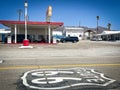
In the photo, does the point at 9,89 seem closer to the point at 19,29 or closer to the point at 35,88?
the point at 35,88

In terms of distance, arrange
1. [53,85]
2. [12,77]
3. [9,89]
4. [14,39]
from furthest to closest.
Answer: [14,39] < [12,77] < [53,85] < [9,89]

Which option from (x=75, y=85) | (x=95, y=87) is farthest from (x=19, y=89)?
(x=95, y=87)

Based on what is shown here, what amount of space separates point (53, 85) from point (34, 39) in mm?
41741

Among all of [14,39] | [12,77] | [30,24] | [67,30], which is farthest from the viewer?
[67,30]

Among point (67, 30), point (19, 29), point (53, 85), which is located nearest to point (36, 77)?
point (53, 85)

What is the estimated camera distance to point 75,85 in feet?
25.1

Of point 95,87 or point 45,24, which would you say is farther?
point 45,24

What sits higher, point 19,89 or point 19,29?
point 19,29

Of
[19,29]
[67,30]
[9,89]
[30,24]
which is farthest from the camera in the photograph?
[67,30]

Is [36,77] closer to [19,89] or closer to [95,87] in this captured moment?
[19,89]

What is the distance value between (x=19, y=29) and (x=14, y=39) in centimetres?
377

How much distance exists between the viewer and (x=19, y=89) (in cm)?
715

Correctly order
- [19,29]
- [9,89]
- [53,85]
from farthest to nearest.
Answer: [19,29] → [53,85] → [9,89]

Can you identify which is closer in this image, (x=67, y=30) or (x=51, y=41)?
(x=51, y=41)
